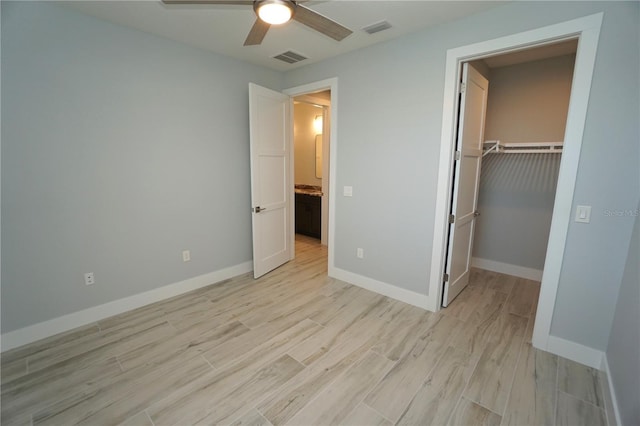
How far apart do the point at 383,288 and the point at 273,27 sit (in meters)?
2.79

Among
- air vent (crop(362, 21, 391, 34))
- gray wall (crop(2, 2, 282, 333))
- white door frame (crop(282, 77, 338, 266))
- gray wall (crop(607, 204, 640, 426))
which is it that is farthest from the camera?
white door frame (crop(282, 77, 338, 266))

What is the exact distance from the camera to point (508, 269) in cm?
375

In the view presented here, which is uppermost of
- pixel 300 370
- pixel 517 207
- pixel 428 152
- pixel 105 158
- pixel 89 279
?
pixel 428 152

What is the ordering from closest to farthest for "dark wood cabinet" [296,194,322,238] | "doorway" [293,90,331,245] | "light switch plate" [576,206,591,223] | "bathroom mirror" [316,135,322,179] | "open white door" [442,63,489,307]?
1. "light switch plate" [576,206,591,223]
2. "open white door" [442,63,489,307]
3. "doorway" [293,90,331,245]
4. "dark wood cabinet" [296,194,322,238]
5. "bathroom mirror" [316,135,322,179]

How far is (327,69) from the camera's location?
3270 millimetres

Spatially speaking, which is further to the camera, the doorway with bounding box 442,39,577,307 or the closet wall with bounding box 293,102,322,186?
the closet wall with bounding box 293,102,322,186

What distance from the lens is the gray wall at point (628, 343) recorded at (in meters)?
1.39

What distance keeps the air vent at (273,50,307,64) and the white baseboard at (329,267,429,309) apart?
2541 millimetres

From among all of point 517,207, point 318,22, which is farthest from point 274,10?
point 517,207

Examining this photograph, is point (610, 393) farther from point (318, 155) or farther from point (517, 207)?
point (318, 155)

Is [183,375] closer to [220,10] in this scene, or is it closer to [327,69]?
[220,10]

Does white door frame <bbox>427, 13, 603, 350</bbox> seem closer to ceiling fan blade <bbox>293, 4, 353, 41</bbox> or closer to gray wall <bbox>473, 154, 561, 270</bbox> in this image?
ceiling fan blade <bbox>293, 4, 353, 41</bbox>

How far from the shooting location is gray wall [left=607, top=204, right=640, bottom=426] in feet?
4.57

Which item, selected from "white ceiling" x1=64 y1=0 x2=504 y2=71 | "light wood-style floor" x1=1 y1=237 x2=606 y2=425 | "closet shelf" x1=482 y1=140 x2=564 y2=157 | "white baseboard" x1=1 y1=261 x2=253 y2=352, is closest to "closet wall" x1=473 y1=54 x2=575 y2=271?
"closet shelf" x1=482 y1=140 x2=564 y2=157
